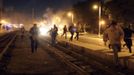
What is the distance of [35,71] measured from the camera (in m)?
15.5

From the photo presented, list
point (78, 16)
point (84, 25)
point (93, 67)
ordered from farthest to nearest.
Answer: point (78, 16), point (84, 25), point (93, 67)

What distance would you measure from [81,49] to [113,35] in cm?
1449

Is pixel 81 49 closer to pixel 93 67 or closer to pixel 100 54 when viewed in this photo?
pixel 100 54

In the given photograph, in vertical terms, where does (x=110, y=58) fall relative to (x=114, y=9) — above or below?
below

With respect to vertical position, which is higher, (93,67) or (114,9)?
(114,9)

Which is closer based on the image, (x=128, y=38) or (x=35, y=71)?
(x=35, y=71)

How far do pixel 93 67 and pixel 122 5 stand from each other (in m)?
34.9

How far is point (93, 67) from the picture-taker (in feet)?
56.3

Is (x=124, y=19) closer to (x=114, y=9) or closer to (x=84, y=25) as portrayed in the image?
(x=114, y=9)

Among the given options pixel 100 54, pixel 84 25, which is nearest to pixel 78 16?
pixel 84 25

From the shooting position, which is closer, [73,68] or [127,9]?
[73,68]

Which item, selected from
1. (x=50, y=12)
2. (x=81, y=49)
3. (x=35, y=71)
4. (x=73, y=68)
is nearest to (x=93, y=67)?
(x=73, y=68)

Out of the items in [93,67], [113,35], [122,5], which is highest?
[122,5]

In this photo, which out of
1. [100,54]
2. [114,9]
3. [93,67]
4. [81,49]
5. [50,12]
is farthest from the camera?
[50,12]
